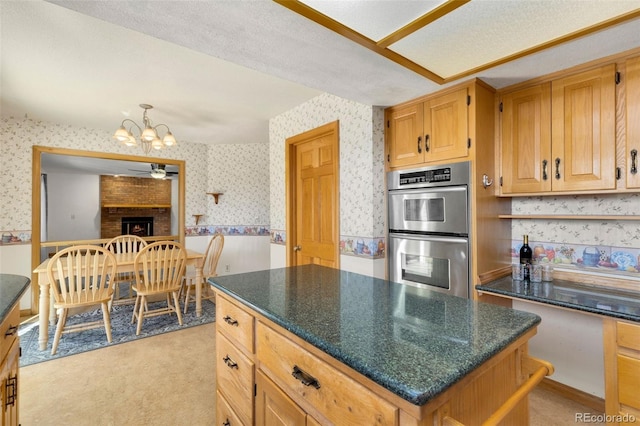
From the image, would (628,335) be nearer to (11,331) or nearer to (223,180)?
(11,331)

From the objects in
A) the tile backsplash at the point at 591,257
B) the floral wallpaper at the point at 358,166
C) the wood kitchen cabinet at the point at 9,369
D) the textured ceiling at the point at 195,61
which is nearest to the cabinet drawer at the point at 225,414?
the wood kitchen cabinet at the point at 9,369

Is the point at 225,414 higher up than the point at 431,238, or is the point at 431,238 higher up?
the point at 431,238

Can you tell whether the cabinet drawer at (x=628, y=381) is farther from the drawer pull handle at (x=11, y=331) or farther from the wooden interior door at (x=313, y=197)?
the drawer pull handle at (x=11, y=331)

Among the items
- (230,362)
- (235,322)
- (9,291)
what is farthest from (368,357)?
(9,291)

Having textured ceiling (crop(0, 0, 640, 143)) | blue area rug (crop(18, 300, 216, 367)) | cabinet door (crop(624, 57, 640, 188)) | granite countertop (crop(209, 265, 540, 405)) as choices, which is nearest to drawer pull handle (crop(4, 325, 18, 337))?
granite countertop (crop(209, 265, 540, 405))

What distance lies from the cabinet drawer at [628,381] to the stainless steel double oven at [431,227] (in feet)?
2.60

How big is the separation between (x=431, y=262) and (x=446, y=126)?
40.4 inches

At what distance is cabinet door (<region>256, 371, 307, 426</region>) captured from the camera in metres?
0.96

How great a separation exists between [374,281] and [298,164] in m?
2.10

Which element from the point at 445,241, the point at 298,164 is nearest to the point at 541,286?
the point at 445,241

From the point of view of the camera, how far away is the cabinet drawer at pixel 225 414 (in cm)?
136

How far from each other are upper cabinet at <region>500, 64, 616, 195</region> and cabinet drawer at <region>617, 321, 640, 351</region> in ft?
2.55

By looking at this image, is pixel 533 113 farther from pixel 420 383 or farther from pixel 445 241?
pixel 420 383

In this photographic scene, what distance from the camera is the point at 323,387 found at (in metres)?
0.85
